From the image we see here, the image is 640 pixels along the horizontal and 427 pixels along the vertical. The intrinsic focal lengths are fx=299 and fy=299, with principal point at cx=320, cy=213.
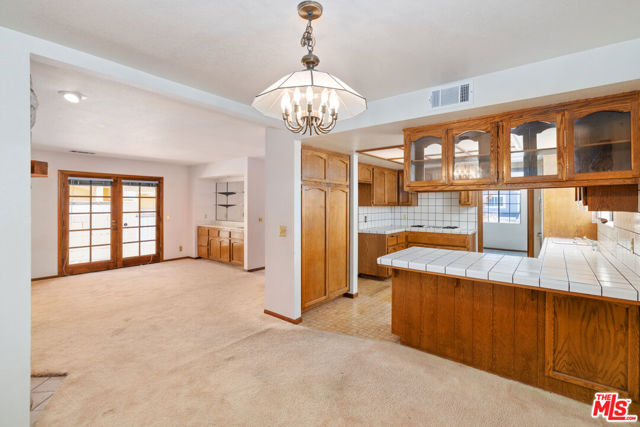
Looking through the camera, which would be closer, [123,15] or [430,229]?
[123,15]

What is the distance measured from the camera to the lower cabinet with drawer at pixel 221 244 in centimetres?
649

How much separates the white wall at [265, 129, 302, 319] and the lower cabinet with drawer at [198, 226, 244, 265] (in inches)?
116

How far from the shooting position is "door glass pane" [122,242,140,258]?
652 centimetres

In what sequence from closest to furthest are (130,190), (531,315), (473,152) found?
(531,315), (473,152), (130,190)

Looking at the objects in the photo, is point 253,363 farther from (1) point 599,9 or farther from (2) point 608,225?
(2) point 608,225

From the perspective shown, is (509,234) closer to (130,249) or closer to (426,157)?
(426,157)

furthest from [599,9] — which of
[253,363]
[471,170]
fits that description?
[253,363]

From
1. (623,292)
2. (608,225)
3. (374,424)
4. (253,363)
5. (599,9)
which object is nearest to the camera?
(599,9)

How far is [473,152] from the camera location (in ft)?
8.68

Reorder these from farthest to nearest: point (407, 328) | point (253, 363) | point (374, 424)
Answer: point (407, 328) < point (253, 363) < point (374, 424)

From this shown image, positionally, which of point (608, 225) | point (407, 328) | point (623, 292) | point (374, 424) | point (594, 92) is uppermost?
point (594, 92)

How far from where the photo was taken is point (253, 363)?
262cm

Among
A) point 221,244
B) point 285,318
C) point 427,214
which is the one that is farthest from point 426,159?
point 221,244

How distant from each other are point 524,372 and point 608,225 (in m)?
2.04
